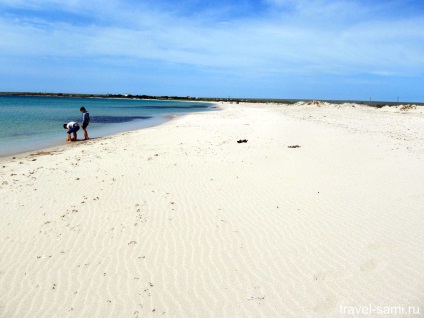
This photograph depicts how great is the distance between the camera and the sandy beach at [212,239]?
12.5 ft

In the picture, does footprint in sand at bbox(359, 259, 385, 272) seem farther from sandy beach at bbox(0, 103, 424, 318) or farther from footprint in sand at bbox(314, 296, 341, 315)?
footprint in sand at bbox(314, 296, 341, 315)

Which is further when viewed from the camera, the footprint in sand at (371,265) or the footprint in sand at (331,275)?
the footprint in sand at (371,265)

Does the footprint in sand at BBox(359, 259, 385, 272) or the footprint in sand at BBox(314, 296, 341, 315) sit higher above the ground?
the footprint in sand at BBox(359, 259, 385, 272)

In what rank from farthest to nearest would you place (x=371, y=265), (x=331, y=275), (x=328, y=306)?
(x=371, y=265), (x=331, y=275), (x=328, y=306)

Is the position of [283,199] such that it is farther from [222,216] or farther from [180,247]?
[180,247]

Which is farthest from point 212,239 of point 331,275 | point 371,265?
point 371,265

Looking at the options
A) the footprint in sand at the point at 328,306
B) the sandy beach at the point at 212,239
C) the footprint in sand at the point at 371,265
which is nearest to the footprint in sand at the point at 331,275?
the sandy beach at the point at 212,239

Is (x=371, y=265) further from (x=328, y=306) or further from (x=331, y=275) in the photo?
(x=328, y=306)

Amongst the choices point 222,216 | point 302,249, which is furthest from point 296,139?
point 302,249

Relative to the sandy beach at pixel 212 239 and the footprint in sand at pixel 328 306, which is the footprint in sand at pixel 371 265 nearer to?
the sandy beach at pixel 212 239

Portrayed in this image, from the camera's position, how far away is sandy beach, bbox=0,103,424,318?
382 centimetres

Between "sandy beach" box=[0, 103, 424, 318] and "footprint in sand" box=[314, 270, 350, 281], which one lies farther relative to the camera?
"footprint in sand" box=[314, 270, 350, 281]

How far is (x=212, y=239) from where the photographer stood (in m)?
5.33

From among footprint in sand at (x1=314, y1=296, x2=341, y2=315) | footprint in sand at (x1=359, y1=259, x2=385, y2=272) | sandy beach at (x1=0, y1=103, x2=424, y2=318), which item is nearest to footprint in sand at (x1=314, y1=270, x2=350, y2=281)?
sandy beach at (x1=0, y1=103, x2=424, y2=318)
